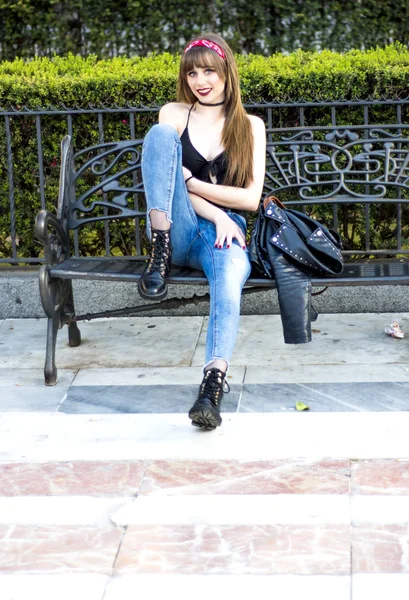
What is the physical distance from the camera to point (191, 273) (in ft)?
15.1

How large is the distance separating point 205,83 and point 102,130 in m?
1.20

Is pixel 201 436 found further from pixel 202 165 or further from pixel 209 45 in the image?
pixel 209 45

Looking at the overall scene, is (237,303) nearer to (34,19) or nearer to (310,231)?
(310,231)

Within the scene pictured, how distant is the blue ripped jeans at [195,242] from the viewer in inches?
164

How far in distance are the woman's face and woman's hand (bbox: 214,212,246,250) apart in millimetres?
583

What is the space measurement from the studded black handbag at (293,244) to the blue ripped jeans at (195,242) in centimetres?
9

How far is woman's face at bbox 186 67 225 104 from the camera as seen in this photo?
457 centimetres

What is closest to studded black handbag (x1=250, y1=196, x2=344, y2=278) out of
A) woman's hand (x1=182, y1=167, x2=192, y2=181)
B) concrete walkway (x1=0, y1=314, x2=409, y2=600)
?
woman's hand (x1=182, y1=167, x2=192, y2=181)

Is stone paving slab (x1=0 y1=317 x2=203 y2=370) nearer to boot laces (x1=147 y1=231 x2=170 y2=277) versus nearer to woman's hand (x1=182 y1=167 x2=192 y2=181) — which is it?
boot laces (x1=147 y1=231 x2=170 y2=277)

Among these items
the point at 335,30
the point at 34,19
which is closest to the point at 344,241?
the point at 335,30

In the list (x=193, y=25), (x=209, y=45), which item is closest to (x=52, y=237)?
(x=209, y=45)

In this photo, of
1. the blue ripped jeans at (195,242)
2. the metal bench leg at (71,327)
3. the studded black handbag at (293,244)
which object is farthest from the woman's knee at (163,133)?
the metal bench leg at (71,327)

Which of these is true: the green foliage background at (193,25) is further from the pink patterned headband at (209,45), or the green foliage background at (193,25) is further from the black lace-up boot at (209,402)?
the black lace-up boot at (209,402)

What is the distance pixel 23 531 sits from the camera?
3.24 m
